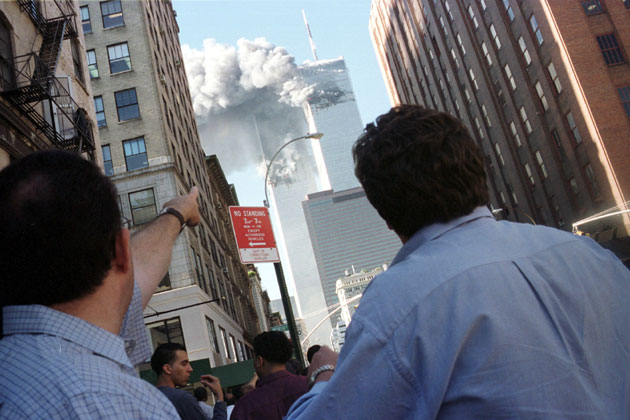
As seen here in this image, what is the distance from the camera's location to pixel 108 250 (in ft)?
5.59

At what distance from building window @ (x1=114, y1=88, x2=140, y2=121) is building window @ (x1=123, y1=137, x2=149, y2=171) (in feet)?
5.48

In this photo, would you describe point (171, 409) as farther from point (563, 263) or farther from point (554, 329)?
point (563, 263)

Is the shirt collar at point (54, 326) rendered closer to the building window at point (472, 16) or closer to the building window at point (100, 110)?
the building window at point (100, 110)

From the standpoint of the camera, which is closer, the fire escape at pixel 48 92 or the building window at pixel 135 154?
the fire escape at pixel 48 92

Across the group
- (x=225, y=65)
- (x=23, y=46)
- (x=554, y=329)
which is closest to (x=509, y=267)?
(x=554, y=329)

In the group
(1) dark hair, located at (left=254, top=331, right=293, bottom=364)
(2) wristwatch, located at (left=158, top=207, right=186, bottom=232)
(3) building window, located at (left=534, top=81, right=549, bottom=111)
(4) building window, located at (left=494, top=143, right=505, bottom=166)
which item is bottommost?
(1) dark hair, located at (left=254, top=331, right=293, bottom=364)

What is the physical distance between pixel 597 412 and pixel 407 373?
0.58 m

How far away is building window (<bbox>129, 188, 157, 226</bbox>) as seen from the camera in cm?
3108

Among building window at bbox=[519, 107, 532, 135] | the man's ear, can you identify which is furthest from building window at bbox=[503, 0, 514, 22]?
the man's ear

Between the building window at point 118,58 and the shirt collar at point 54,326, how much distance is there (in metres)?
36.3

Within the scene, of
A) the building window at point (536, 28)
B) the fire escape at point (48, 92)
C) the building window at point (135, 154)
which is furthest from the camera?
the building window at point (536, 28)

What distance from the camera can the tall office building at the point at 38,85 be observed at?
14.1 metres

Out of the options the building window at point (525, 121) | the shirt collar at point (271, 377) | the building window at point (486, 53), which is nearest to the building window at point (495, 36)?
the building window at point (486, 53)

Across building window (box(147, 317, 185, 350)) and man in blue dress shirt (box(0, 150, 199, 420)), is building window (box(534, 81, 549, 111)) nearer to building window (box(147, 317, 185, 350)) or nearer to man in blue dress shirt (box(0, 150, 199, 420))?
building window (box(147, 317, 185, 350))
